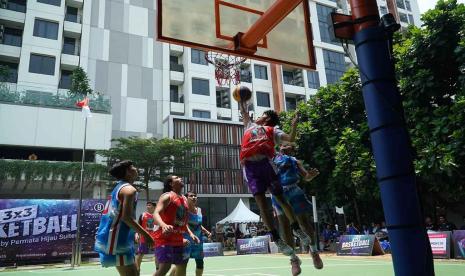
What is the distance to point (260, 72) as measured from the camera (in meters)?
46.6

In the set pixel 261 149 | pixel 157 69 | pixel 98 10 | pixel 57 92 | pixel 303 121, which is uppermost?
pixel 98 10

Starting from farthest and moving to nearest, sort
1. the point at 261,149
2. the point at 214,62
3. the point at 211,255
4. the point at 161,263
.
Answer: the point at 211,255
the point at 214,62
the point at 161,263
the point at 261,149

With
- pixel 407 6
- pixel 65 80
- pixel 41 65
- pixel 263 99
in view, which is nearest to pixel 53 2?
pixel 41 65

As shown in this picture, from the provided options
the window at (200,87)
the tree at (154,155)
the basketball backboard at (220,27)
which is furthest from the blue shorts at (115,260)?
the window at (200,87)

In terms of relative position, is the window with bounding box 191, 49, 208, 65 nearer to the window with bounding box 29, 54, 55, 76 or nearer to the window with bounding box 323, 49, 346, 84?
the window with bounding box 29, 54, 55, 76

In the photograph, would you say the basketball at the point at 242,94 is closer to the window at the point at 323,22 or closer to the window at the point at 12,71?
the window at the point at 12,71

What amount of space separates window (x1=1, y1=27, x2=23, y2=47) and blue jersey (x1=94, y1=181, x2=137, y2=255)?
3739 cm

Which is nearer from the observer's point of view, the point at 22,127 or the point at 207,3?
the point at 207,3

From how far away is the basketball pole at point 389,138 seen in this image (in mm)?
4461

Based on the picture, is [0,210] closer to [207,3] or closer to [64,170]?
[64,170]

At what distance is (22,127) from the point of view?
108ft

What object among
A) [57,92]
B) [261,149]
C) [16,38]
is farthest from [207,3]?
[16,38]

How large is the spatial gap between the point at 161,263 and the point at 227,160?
1366 inches

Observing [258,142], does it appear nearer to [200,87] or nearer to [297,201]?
[297,201]
